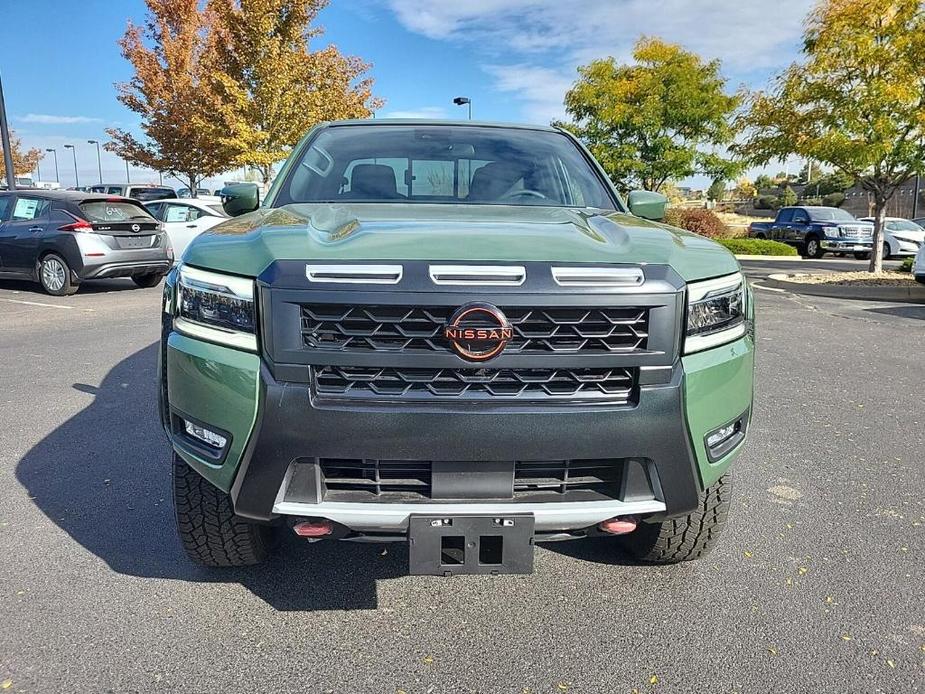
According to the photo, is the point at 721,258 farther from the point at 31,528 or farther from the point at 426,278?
the point at 31,528

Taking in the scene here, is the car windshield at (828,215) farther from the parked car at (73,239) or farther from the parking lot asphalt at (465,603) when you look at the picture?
the parking lot asphalt at (465,603)

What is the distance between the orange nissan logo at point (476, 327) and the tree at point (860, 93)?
39.9ft

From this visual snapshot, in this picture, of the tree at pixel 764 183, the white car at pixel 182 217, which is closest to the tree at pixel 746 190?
the tree at pixel 764 183

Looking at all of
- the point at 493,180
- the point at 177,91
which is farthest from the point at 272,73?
the point at 493,180

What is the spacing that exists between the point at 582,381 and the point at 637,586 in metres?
1.09

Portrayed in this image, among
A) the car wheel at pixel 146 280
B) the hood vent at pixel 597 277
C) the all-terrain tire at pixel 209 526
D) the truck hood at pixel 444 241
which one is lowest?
the car wheel at pixel 146 280

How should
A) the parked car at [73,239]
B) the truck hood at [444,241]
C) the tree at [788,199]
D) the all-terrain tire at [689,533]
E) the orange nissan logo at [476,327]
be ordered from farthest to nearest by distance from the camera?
the tree at [788,199], the parked car at [73,239], the all-terrain tire at [689,533], the truck hood at [444,241], the orange nissan logo at [476,327]

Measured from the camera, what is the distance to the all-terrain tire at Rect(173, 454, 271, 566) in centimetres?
239

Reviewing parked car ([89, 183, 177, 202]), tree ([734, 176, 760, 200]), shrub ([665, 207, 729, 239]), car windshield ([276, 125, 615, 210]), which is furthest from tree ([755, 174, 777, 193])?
car windshield ([276, 125, 615, 210])

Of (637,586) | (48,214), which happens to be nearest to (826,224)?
(48,214)

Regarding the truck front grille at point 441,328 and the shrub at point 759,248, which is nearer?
the truck front grille at point 441,328

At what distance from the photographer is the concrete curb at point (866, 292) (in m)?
11.5

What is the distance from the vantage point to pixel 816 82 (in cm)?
1228

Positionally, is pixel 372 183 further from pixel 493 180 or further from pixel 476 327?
pixel 476 327
